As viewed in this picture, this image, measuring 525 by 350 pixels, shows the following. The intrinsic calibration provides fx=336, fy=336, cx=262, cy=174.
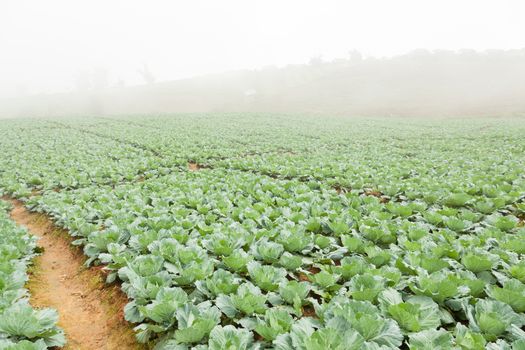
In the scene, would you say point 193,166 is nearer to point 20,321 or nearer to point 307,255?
point 307,255

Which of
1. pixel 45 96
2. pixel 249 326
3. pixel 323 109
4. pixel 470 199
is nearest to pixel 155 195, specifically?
pixel 249 326

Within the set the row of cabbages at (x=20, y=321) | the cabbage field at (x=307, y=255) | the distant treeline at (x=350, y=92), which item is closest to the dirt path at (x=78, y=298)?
the cabbage field at (x=307, y=255)

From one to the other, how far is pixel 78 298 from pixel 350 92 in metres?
76.4

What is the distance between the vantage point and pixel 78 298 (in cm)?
556

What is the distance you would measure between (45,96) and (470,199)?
107 meters

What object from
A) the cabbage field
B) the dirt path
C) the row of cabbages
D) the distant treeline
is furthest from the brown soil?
the distant treeline

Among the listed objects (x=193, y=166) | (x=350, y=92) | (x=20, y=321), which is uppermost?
(x=350, y=92)

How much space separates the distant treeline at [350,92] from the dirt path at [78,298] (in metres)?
58.2

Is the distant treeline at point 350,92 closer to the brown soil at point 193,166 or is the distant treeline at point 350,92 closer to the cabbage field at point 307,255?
the brown soil at point 193,166

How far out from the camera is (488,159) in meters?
14.7

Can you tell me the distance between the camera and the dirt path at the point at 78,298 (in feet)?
14.5

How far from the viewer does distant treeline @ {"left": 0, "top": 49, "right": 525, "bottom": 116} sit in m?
62.3

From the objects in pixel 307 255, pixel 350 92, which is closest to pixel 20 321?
pixel 307 255

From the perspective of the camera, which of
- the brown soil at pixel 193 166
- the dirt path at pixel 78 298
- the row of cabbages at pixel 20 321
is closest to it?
the row of cabbages at pixel 20 321
